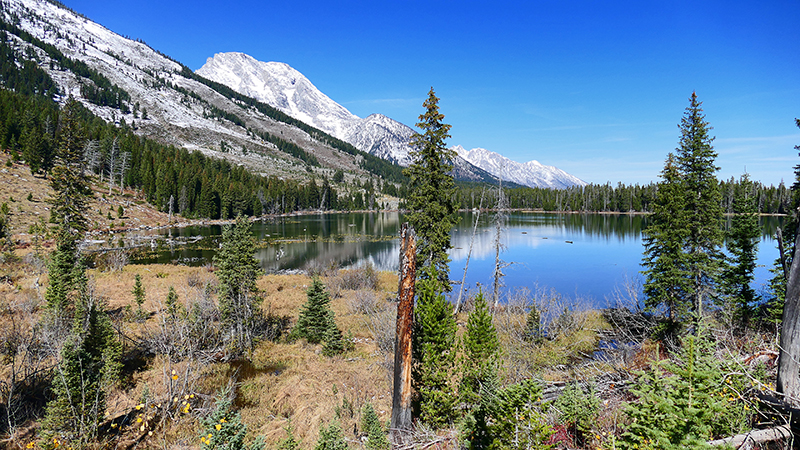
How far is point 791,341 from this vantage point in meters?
3.54

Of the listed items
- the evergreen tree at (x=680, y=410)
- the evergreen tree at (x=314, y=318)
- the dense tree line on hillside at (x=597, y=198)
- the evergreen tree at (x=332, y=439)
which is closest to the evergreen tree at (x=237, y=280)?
the evergreen tree at (x=314, y=318)

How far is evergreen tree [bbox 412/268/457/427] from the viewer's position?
10.5 m

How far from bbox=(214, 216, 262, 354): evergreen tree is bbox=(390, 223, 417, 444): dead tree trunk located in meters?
10.7

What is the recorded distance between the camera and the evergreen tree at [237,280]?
56.7 feet

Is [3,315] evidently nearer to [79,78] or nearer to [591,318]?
[591,318]

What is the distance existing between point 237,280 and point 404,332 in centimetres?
1135

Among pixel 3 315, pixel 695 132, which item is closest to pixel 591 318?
pixel 695 132

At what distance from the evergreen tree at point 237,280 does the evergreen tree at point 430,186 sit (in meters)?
8.55

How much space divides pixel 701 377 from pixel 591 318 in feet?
85.1

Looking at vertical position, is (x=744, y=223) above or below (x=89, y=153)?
below

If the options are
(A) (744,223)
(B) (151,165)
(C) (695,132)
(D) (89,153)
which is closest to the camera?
(C) (695,132)

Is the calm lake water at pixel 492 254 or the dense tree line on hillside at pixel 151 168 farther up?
the dense tree line on hillside at pixel 151 168

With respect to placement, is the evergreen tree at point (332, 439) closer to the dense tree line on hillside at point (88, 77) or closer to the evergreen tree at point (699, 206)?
the evergreen tree at point (699, 206)

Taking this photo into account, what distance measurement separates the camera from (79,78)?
7106 inches
